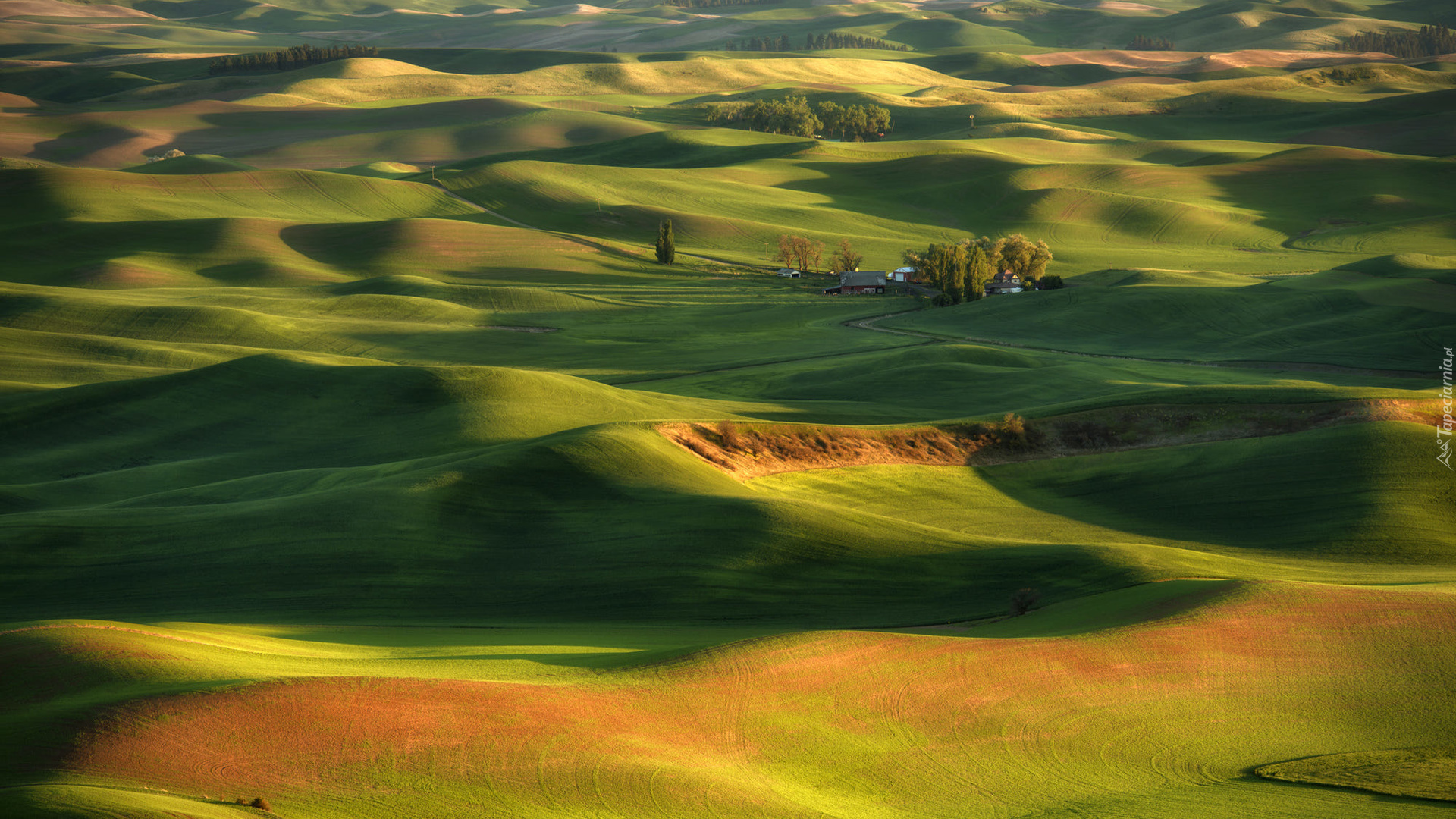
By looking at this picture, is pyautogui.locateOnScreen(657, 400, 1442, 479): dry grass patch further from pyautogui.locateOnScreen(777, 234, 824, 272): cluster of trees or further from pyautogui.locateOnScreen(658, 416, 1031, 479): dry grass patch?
pyautogui.locateOnScreen(777, 234, 824, 272): cluster of trees

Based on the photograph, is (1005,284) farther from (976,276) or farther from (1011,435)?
(1011,435)

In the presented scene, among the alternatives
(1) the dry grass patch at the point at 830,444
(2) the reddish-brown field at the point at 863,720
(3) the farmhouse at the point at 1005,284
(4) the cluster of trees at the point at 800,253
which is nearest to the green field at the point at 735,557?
(2) the reddish-brown field at the point at 863,720

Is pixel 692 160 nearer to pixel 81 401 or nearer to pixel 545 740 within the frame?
pixel 81 401

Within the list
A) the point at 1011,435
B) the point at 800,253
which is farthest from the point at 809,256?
the point at 1011,435

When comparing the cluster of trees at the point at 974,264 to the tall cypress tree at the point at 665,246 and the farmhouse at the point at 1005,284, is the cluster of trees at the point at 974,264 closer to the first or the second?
the farmhouse at the point at 1005,284

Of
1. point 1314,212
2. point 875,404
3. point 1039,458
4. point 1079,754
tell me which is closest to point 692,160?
point 1314,212
